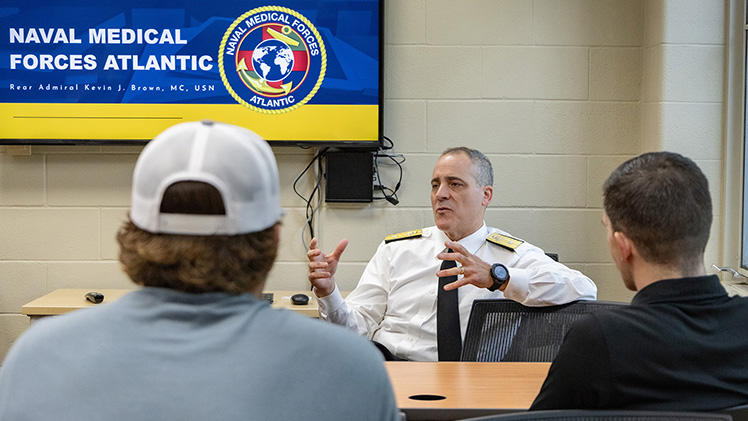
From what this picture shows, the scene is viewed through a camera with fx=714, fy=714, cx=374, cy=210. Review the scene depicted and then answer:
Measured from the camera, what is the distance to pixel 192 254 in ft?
3.07

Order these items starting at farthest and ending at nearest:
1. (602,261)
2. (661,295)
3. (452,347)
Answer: (602,261) < (452,347) < (661,295)

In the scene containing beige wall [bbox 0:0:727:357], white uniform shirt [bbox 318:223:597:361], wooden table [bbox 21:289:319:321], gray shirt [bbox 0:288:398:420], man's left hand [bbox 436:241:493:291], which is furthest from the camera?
beige wall [bbox 0:0:727:357]

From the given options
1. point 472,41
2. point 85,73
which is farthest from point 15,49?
point 472,41

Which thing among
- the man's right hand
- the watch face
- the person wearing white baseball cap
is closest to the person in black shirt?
the person wearing white baseball cap

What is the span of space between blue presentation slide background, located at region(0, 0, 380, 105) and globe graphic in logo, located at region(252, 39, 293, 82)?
167mm

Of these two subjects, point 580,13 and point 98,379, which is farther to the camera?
point 580,13

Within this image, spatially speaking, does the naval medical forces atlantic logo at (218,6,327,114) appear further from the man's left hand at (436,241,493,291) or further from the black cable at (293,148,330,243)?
the man's left hand at (436,241,493,291)

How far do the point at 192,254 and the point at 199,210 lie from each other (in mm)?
59

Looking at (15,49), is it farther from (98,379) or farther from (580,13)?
(98,379)

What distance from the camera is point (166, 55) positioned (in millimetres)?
3221

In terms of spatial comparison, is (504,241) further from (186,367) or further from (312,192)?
(186,367)

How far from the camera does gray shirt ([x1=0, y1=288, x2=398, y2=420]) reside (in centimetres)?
86

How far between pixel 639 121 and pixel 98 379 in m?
3.06

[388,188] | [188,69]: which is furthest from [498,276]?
[188,69]
